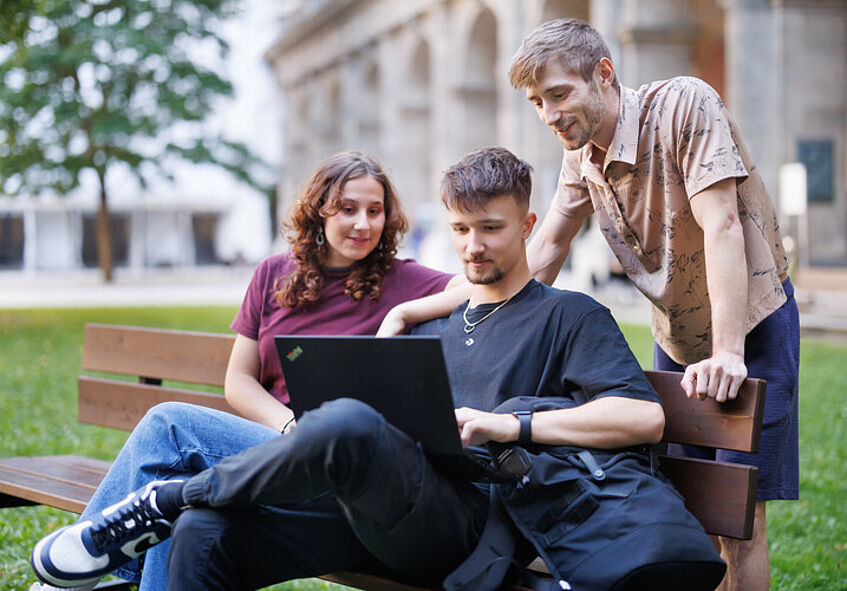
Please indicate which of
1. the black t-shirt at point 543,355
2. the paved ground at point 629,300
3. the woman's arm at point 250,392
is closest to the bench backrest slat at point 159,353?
the woman's arm at point 250,392

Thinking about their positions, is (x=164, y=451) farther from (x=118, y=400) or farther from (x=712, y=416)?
(x=118, y=400)

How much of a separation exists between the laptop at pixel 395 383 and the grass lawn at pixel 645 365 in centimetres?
218

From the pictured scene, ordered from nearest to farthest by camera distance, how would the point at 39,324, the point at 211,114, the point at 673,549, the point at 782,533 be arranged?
the point at 673,549 → the point at 782,533 → the point at 39,324 → the point at 211,114

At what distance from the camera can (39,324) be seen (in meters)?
19.0

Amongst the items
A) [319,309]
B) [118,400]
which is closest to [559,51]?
[319,309]

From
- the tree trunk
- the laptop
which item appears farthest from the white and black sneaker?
the tree trunk

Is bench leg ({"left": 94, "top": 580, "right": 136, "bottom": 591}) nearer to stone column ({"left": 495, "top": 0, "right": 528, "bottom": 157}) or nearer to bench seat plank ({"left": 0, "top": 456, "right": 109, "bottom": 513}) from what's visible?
bench seat plank ({"left": 0, "top": 456, "right": 109, "bottom": 513})

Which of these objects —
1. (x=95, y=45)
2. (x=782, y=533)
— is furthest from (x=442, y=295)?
(x=95, y=45)

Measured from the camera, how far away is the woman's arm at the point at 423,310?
386 centimetres

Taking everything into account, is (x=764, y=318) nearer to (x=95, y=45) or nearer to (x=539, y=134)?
(x=539, y=134)

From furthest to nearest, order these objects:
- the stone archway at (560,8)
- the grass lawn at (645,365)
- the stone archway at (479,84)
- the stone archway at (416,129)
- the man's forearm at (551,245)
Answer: the stone archway at (416,129) → the stone archway at (479,84) → the stone archway at (560,8) → the grass lawn at (645,365) → the man's forearm at (551,245)

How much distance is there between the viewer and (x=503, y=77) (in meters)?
30.1

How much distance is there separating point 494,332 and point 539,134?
948 inches

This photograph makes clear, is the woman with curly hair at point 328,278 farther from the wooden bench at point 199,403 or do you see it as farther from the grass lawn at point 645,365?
the grass lawn at point 645,365
